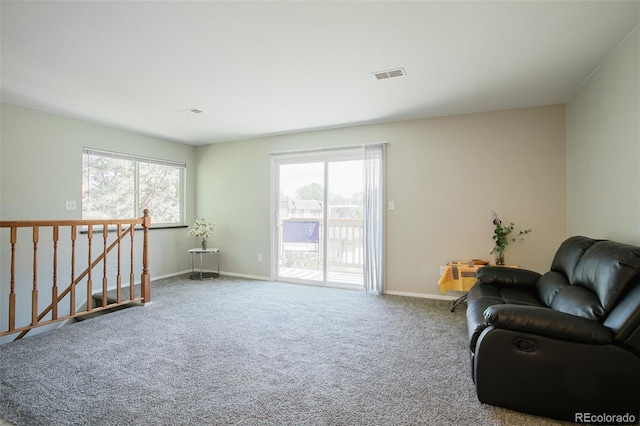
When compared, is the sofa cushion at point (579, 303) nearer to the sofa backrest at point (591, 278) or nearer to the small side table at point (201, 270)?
the sofa backrest at point (591, 278)

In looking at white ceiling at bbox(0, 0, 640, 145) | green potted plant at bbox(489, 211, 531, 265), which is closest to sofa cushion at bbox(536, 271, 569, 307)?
green potted plant at bbox(489, 211, 531, 265)

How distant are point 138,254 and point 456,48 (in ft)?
16.5

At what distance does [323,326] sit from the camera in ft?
10.4

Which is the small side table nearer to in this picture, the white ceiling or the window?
the window

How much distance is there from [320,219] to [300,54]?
108 inches

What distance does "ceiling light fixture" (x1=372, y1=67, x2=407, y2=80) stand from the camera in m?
2.79

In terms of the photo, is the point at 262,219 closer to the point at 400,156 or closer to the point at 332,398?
the point at 400,156

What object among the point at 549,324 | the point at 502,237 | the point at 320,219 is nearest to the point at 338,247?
the point at 320,219

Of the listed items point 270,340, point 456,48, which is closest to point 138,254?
point 270,340

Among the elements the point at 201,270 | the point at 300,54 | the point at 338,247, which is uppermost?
the point at 300,54

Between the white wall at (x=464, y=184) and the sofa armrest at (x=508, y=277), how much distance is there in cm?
90

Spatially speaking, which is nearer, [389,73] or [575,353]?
[575,353]

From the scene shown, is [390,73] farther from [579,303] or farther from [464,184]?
[579,303]

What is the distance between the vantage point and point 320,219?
488 centimetres
